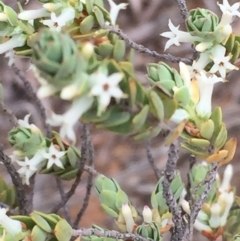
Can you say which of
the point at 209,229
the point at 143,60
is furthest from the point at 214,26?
the point at 143,60

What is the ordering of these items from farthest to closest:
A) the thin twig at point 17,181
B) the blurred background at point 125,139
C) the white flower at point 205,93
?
the blurred background at point 125,139, the thin twig at point 17,181, the white flower at point 205,93

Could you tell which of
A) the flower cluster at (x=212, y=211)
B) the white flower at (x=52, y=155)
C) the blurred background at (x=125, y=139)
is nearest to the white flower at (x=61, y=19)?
the white flower at (x=52, y=155)

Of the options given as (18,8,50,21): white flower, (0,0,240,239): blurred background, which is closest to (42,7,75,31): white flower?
(18,8,50,21): white flower

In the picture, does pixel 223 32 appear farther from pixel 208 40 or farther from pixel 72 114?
pixel 72 114

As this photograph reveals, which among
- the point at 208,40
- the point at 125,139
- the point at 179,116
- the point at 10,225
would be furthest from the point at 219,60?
the point at 125,139

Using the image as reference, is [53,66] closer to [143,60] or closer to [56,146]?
[56,146]

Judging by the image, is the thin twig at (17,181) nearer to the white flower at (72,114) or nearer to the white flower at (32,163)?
the white flower at (32,163)
